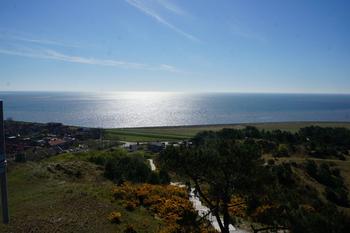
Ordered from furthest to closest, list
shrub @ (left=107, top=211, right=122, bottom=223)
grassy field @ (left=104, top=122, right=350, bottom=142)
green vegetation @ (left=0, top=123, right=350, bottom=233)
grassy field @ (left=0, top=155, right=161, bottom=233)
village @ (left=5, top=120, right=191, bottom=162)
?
grassy field @ (left=104, top=122, right=350, bottom=142) → village @ (left=5, top=120, right=191, bottom=162) → shrub @ (left=107, top=211, right=122, bottom=223) → grassy field @ (left=0, top=155, right=161, bottom=233) → green vegetation @ (left=0, top=123, right=350, bottom=233)

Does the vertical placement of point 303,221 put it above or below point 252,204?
above

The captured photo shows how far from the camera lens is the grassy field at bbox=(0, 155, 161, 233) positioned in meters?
11.6

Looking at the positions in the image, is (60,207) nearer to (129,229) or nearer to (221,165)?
(129,229)

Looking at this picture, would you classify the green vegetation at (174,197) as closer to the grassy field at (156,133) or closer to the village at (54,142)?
the village at (54,142)

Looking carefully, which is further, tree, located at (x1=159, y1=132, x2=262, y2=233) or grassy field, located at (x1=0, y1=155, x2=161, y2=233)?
grassy field, located at (x1=0, y1=155, x2=161, y2=233)

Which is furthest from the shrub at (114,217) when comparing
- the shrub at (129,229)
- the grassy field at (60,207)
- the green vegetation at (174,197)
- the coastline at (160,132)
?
the coastline at (160,132)

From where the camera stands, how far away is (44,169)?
21641 mm

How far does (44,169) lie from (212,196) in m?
14.1

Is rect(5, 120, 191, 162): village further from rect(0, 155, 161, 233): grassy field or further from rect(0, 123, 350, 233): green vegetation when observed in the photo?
rect(0, 155, 161, 233): grassy field

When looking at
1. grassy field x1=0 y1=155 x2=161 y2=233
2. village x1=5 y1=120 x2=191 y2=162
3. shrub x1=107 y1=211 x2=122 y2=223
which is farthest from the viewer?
village x1=5 y1=120 x2=191 y2=162

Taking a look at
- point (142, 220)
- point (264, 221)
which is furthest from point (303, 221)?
point (142, 220)

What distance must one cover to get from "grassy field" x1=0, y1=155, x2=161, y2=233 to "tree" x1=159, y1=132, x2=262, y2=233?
121 inches

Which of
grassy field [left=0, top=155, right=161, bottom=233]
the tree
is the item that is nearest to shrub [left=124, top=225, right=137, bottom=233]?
grassy field [left=0, top=155, right=161, bottom=233]

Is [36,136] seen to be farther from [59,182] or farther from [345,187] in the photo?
[345,187]
